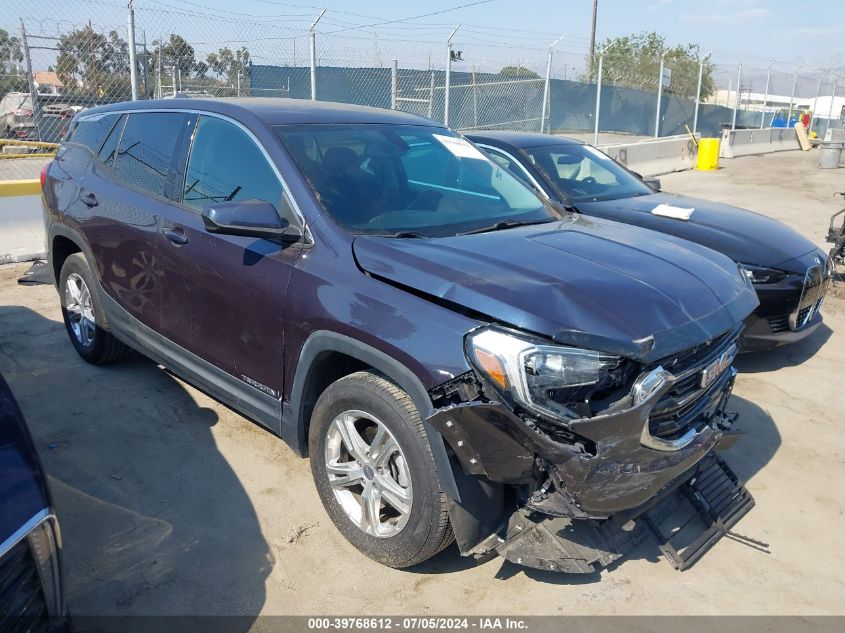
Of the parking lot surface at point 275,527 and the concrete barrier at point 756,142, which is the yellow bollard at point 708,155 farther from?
the parking lot surface at point 275,527

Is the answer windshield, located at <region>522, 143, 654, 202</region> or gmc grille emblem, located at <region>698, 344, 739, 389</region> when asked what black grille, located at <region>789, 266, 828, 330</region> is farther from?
gmc grille emblem, located at <region>698, 344, 739, 389</region>

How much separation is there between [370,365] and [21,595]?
1.48m

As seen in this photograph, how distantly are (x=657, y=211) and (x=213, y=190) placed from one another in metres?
3.91

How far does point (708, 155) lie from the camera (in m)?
19.0

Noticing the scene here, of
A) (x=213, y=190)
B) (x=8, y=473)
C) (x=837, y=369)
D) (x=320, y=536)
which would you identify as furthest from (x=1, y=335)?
(x=837, y=369)

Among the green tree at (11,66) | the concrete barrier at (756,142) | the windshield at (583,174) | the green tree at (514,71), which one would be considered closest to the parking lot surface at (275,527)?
the windshield at (583,174)

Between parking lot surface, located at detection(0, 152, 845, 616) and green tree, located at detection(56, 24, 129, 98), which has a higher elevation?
green tree, located at detection(56, 24, 129, 98)

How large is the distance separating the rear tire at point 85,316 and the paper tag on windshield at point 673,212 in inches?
172

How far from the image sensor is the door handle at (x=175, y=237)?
3883 millimetres

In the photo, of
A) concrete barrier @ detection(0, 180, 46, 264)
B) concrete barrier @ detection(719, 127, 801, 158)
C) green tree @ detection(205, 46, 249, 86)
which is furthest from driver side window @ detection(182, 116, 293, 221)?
concrete barrier @ detection(719, 127, 801, 158)

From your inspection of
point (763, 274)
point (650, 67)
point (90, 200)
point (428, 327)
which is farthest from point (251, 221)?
point (650, 67)

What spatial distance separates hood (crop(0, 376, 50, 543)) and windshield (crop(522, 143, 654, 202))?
5160 millimetres

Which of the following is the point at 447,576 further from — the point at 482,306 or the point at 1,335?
the point at 1,335

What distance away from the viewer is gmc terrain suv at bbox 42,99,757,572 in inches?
104
